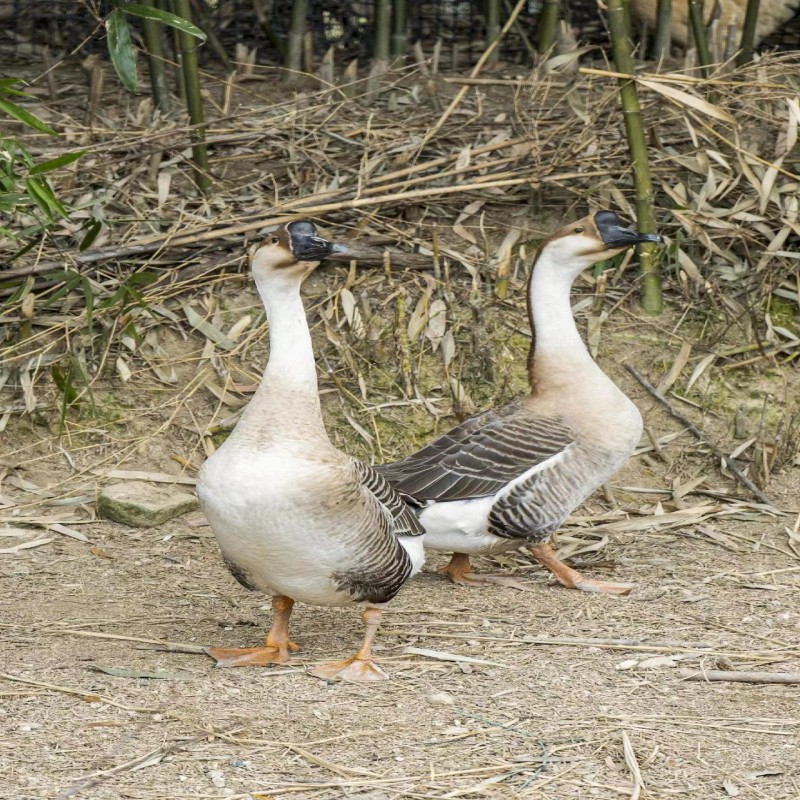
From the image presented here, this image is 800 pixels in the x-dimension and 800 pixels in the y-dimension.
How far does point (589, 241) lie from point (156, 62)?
3.14 meters

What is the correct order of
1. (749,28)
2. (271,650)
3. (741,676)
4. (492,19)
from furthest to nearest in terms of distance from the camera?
(492,19)
(749,28)
(271,650)
(741,676)

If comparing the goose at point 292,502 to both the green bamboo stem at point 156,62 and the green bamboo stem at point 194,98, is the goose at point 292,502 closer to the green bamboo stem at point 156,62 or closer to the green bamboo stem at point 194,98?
the green bamboo stem at point 194,98

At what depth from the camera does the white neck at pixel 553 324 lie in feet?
17.4

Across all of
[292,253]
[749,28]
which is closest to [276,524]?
[292,253]

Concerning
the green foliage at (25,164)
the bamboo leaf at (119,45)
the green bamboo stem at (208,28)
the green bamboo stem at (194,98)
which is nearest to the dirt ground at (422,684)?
the green foliage at (25,164)

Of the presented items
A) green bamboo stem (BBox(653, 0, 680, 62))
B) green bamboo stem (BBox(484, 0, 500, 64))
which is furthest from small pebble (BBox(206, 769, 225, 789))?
green bamboo stem (BBox(484, 0, 500, 64))

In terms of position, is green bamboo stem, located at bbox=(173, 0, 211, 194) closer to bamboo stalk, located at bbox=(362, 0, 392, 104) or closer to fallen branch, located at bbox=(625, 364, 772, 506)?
bamboo stalk, located at bbox=(362, 0, 392, 104)

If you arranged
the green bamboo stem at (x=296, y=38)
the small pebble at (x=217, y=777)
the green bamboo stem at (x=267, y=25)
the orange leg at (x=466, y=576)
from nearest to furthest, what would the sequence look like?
the small pebble at (x=217, y=777), the orange leg at (x=466, y=576), the green bamboo stem at (x=296, y=38), the green bamboo stem at (x=267, y=25)

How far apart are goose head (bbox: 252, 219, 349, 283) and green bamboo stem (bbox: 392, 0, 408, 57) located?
4.25 m

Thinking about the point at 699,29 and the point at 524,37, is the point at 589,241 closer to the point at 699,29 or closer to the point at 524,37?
the point at 699,29

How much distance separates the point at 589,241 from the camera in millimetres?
5277

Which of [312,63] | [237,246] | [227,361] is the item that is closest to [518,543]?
[227,361]

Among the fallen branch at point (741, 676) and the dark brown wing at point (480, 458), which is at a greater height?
the dark brown wing at point (480, 458)

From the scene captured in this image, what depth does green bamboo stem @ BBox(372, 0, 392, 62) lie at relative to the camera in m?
7.62
